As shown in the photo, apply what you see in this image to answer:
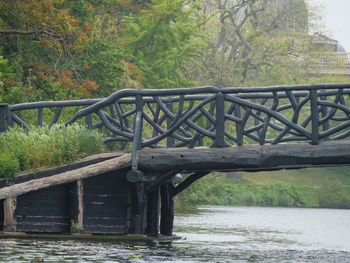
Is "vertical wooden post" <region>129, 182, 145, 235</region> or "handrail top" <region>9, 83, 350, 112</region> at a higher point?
"handrail top" <region>9, 83, 350, 112</region>

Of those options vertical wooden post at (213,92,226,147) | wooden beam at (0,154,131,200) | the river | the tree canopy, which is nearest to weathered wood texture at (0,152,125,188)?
wooden beam at (0,154,131,200)

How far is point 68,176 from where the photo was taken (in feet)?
50.1

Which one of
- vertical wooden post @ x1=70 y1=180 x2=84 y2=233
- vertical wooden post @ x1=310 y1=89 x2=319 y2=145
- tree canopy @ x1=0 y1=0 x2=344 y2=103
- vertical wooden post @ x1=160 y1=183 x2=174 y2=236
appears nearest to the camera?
vertical wooden post @ x1=310 y1=89 x2=319 y2=145

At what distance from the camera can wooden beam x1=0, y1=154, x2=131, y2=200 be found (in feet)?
48.2

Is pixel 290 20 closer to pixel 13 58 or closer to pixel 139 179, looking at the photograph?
pixel 13 58

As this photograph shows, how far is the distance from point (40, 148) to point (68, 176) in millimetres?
1057

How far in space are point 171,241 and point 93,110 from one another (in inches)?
143

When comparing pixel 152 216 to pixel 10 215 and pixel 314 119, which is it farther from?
pixel 314 119

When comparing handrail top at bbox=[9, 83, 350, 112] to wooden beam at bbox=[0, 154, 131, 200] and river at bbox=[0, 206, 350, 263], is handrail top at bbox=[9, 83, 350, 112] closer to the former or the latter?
wooden beam at bbox=[0, 154, 131, 200]

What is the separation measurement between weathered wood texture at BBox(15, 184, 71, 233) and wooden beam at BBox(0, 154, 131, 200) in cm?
32

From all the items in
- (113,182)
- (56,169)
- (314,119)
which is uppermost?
(314,119)

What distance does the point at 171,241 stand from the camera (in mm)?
17656

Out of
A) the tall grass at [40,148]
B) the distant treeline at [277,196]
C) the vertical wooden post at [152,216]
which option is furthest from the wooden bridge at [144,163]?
the distant treeline at [277,196]

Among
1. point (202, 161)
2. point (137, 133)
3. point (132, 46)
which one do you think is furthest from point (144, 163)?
point (132, 46)
